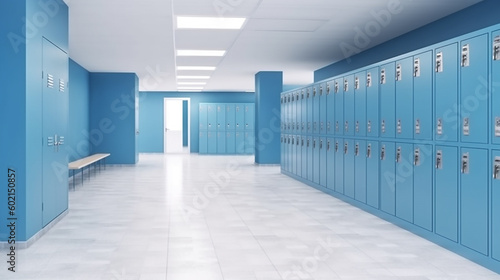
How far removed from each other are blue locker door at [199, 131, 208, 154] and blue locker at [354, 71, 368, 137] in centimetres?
1334

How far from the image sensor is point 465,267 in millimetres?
4066

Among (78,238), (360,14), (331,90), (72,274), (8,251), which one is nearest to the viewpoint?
(72,274)

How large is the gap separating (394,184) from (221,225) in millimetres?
2171

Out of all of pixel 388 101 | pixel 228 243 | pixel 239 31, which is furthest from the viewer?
pixel 239 31

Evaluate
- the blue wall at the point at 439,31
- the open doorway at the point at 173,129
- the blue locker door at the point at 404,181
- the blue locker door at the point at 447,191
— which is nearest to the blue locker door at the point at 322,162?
the blue wall at the point at 439,31

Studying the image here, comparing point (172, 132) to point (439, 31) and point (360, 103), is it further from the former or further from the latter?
point (439, 31)

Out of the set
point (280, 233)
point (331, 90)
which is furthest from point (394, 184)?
point (331, 90)

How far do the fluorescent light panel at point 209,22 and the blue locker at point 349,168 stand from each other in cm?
250

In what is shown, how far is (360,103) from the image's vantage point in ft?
22.8

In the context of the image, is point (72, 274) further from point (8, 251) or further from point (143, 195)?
point (143, 195)

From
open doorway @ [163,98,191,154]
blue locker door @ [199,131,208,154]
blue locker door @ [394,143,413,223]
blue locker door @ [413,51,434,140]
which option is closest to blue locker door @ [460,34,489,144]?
blue locker door @ [413,51,434,140]

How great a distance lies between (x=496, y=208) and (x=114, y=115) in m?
12.0

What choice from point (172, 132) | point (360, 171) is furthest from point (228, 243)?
point (172, 132)

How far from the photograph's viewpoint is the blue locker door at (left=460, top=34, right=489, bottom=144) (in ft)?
13.4
